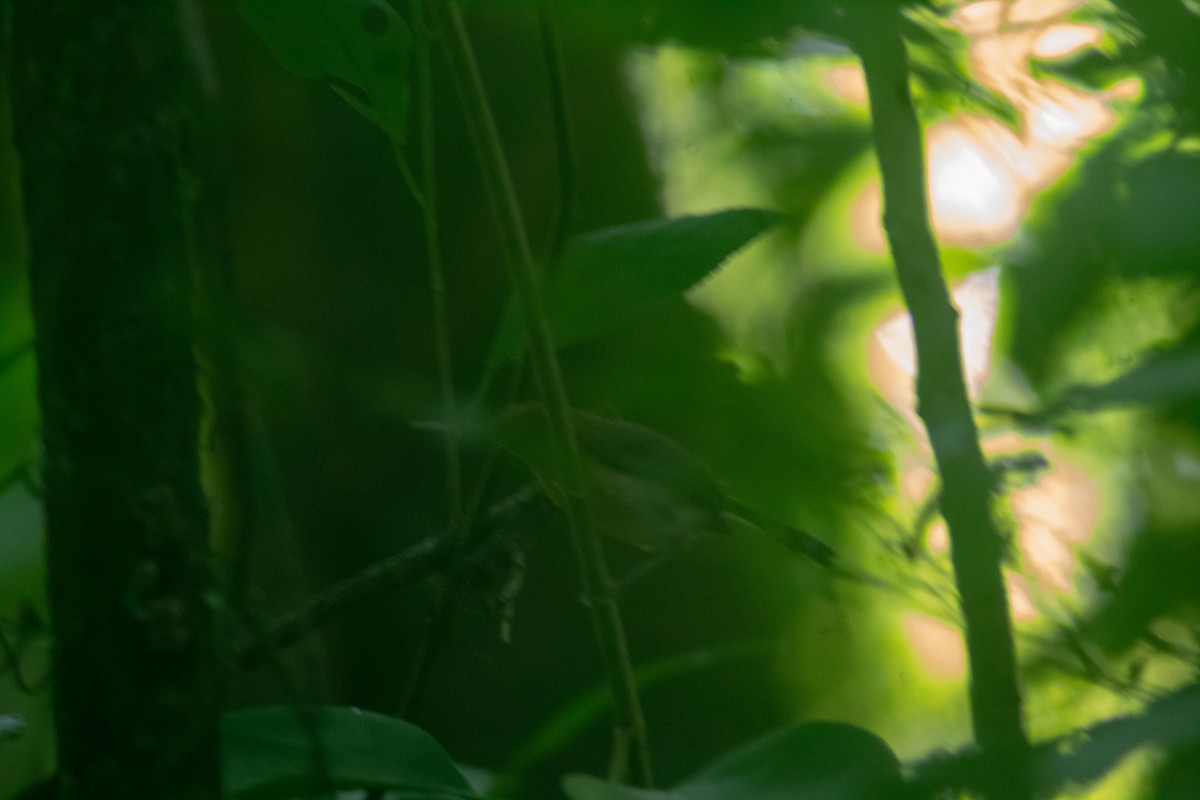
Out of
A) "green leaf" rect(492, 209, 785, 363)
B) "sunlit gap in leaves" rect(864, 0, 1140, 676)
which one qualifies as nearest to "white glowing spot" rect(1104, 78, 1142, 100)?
"sunlit gap in leaves" rect(864, 0, 1140, 676)

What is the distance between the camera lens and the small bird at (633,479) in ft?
1.67

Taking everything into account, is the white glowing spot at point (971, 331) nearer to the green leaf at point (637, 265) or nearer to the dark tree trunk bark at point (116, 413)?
the green leaf at point (637, 265)

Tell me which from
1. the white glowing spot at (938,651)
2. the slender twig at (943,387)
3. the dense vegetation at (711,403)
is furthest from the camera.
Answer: the white glowing spot at (938,651)

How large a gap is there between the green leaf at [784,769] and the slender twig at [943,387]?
0.13ft

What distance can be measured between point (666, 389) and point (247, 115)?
1367mm

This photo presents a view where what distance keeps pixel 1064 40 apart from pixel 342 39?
0.28m

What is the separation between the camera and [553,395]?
1.38 feet

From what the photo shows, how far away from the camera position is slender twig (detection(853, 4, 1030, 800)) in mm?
376

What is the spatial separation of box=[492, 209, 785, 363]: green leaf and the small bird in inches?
3.3

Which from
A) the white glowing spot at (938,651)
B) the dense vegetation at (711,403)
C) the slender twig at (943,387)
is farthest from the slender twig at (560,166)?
the white glowing spot at (938,651)

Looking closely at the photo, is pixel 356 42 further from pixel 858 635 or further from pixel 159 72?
pixel 858 635

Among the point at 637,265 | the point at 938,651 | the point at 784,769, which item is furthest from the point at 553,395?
the point at 938,651

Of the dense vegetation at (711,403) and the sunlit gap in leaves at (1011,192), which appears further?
the sunlit gap in leaves at (1011,192)

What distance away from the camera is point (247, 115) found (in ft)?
4.82
